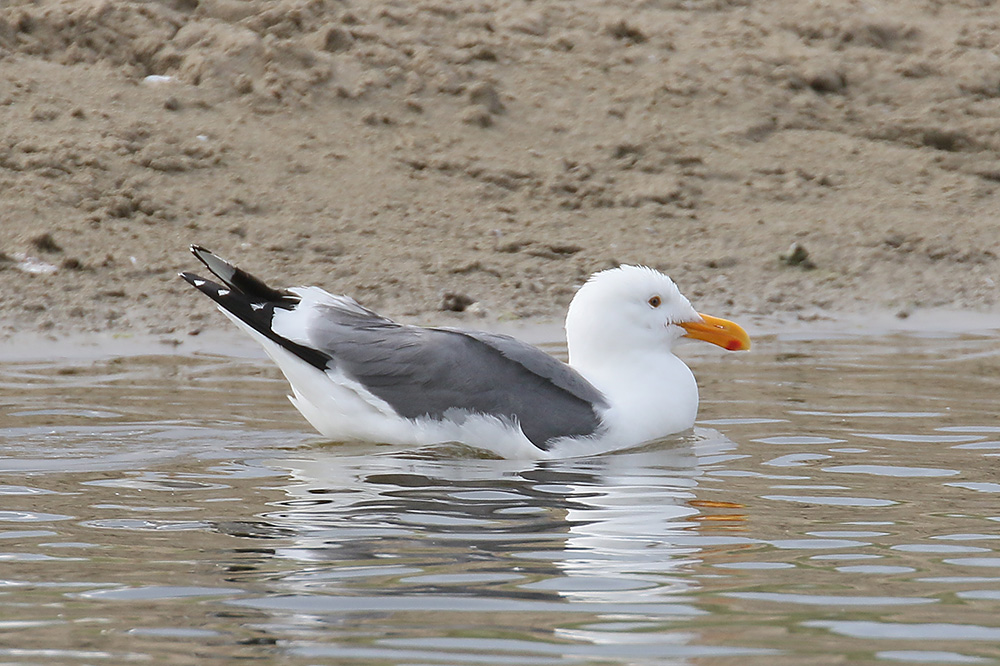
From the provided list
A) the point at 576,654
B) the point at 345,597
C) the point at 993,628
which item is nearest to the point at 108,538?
the point at 345,597

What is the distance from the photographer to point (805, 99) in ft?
43.4

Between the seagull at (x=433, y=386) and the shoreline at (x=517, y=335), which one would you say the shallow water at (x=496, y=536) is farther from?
the shoreline at (x=517, y=335)

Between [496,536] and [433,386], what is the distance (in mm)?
1973

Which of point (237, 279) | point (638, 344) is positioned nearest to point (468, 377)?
point (638, 344)

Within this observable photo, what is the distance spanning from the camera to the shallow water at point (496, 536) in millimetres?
4328

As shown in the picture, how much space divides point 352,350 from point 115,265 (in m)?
3.74

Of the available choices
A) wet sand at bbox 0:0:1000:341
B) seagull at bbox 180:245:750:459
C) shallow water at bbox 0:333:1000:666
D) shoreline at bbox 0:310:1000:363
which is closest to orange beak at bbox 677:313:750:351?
shallow water at bbox 0:333:1000:666

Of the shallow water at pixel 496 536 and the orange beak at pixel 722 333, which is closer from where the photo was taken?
the shallow water at pixel 496 536

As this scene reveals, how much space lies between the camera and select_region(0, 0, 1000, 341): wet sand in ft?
35.7

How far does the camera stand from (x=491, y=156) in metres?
12.2

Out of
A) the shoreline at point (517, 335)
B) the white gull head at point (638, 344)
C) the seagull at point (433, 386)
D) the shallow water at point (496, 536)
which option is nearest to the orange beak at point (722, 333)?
the white gull head at point (638, 344)

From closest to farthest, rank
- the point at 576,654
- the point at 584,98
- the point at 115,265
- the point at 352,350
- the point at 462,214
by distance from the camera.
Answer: the point at 576,654
the point at 352,350
the point at 115,265
the point at 462,214
the point at 584,98

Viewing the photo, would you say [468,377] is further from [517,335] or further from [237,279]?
[517,335]

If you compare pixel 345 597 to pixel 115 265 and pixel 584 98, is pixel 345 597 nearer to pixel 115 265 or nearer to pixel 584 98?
pixel 115 265
